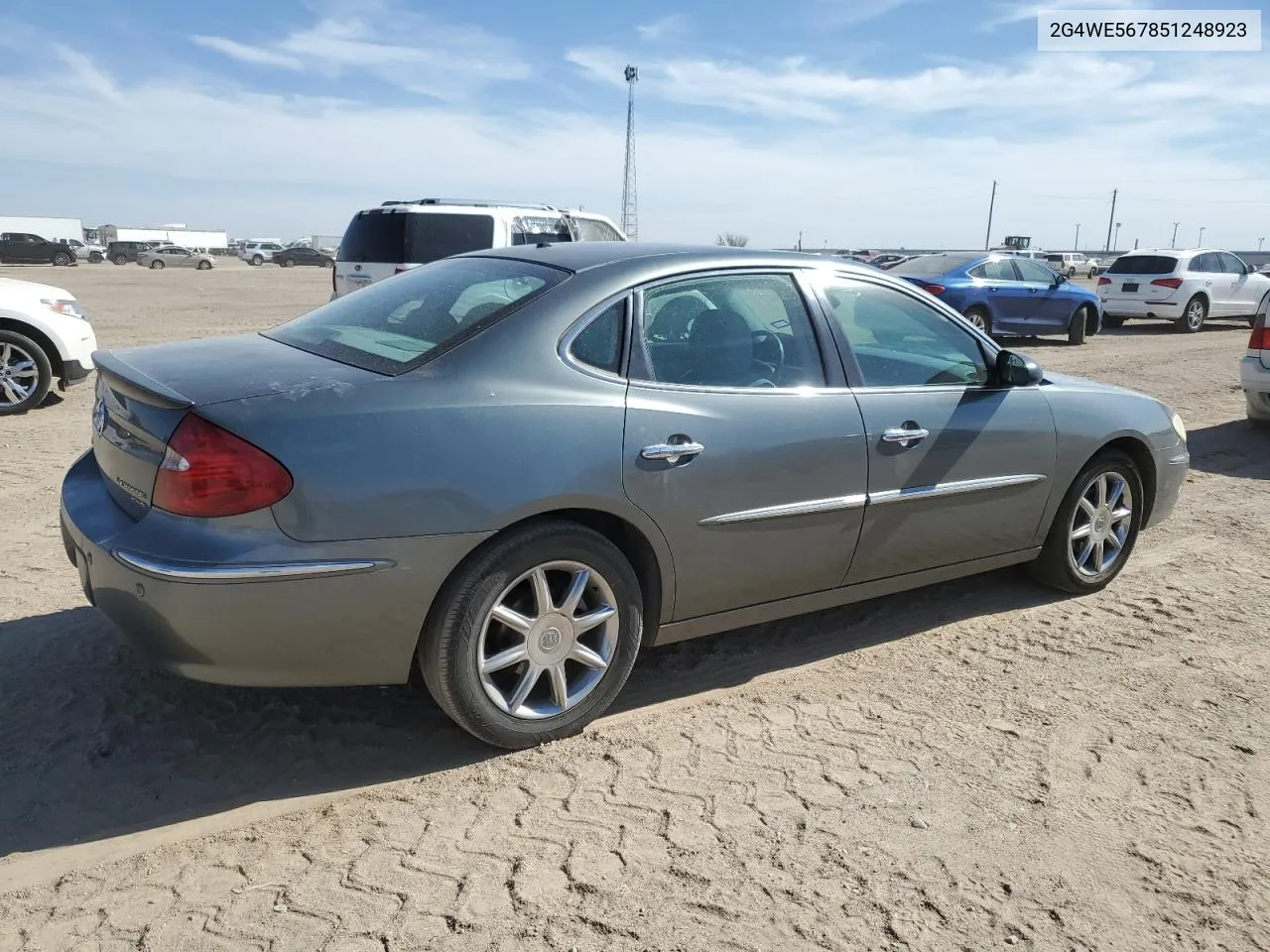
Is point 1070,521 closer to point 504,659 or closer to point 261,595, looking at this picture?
point 504,659

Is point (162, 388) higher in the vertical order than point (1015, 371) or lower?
lower

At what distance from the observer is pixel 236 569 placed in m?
2.76

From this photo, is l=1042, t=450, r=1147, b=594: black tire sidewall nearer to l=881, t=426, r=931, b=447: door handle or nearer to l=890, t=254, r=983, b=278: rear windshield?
l=881, t=426, r=931, b=447: door handle

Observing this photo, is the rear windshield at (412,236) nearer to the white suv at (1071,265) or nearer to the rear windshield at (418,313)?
the rear windshield at (418,313)

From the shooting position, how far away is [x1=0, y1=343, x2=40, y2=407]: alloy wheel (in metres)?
8.66

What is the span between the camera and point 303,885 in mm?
2633

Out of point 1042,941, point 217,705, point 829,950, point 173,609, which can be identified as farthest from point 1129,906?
point 217,705

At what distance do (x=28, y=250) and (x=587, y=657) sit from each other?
5764 cm

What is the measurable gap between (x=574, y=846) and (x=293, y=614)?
1.01 metres

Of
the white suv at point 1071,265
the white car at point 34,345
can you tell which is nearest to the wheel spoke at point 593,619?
the white car at point 34,345

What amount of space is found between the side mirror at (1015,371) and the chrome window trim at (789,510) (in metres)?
0.96

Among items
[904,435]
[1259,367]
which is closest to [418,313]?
[904,435]

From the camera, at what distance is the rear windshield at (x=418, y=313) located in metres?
3.31

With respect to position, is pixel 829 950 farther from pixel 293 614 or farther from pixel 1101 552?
pixel 1101 552
